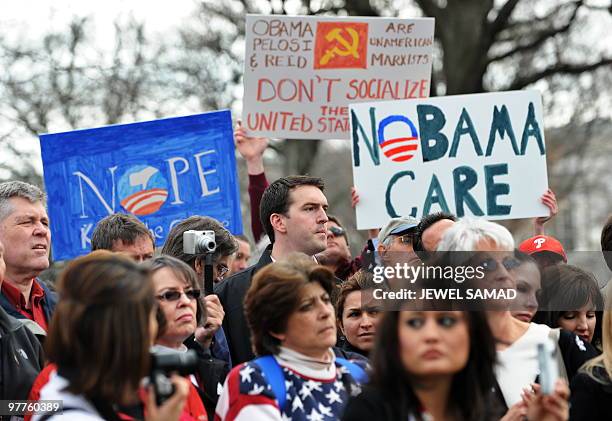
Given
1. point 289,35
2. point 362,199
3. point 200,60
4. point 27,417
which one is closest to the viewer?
point 27,417

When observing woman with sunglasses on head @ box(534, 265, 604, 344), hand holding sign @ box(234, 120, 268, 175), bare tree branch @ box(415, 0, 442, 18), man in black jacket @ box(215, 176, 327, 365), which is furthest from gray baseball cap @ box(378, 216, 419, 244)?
bare tree branch @ box(415, 0, 442, 18)

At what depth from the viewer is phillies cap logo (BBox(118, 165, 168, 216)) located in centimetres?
712

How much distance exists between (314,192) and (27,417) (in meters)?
2.33

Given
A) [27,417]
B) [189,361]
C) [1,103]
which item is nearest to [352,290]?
[27,417]

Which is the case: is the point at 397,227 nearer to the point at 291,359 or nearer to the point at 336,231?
the point at 336,231

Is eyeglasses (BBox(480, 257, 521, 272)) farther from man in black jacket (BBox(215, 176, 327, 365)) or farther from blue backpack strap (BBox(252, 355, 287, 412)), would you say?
man in black jacket (BBox(215, 176, 327, 365))

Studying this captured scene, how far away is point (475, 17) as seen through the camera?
57.7 feet

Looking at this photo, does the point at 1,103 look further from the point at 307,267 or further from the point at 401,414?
the point at 401,414

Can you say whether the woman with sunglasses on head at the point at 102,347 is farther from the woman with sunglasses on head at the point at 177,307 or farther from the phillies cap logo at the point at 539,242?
the phillies cap logo at the point at 539,242

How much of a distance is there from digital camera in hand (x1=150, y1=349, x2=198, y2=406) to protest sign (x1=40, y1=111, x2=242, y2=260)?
148 inches

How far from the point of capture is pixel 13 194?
559cm

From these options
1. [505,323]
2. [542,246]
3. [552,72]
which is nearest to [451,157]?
[542,246]

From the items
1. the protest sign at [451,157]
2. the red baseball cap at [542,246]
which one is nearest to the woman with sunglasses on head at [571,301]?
the red baseball cap at [542,246]

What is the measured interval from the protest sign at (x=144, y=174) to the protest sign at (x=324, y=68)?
18.0 inches
